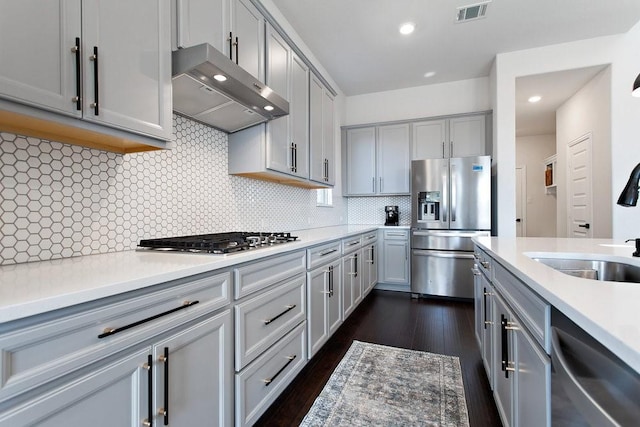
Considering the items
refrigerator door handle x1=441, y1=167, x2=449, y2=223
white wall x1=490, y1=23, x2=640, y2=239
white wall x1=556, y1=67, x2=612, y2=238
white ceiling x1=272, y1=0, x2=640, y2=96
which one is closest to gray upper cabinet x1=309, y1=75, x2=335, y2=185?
white ceiling x1=272, y1=0, x2=640, y2=96

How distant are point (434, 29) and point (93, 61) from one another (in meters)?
3.24

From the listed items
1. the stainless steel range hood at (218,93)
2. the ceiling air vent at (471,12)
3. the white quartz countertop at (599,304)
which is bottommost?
the white quartz countertop at (599,304)

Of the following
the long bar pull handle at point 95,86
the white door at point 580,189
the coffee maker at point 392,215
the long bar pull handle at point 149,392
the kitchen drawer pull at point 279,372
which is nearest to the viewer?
the long bar pull handle at point 149,392

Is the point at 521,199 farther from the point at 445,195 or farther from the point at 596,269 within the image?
the point at 596,269

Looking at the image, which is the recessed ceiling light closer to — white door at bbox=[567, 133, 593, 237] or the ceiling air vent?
the ceiling air vent

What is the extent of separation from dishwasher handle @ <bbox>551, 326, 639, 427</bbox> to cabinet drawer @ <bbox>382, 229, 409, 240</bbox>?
10.9 ft

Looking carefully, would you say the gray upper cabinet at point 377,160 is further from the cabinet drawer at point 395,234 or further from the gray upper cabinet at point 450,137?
the cabinet drawer at point 395,234

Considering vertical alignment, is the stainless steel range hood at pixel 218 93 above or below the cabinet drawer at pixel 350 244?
above

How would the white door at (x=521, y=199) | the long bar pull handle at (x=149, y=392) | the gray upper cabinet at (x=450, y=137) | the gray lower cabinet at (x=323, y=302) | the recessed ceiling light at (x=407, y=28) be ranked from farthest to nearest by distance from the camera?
1. the white door at (x=521, y=199)
2. the gray upper cabinet at (x=450, y=137)
3. the recessed ceiling light at (x=407, y=28)
4. the gray lower cabinet at (x=323, y=302)
5. the long bar pull handle at (x=149, y=392)

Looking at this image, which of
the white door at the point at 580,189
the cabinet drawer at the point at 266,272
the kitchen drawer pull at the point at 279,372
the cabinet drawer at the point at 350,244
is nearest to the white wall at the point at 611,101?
the white door at the point at 580,189

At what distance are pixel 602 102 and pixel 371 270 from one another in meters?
3.36

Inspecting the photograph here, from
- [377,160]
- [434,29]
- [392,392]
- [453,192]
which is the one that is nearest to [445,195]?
[453,192]

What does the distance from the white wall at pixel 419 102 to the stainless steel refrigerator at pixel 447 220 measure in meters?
1.16

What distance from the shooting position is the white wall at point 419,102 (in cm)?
437
